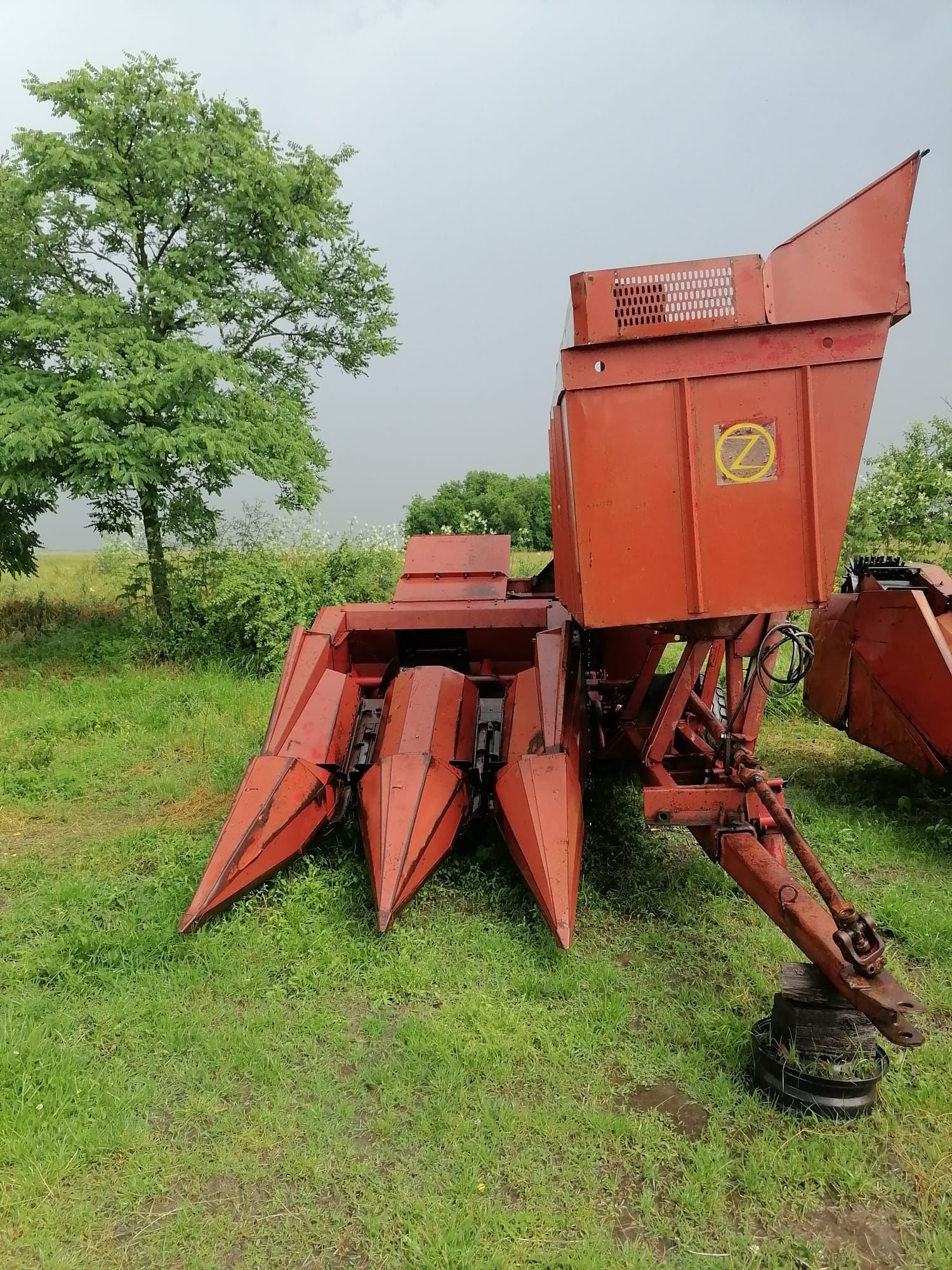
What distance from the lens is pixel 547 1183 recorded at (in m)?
2.77

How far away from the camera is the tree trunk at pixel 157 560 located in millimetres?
11500

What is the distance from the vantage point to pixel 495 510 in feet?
66.4

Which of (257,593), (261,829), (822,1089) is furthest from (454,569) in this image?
(257,593)

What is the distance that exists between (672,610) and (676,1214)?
2.12 m

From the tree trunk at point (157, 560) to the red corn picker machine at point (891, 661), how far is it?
8450mm

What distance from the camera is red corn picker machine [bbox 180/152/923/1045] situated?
3.45m

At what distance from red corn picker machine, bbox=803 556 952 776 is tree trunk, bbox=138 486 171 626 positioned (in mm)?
8450

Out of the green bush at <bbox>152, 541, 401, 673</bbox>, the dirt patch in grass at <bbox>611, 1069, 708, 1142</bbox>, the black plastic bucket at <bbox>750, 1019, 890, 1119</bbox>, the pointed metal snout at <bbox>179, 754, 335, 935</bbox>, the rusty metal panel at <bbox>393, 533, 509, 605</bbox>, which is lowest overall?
the dirt patch in grass at <bbox>611, 1069, 708, 1142</bbox>

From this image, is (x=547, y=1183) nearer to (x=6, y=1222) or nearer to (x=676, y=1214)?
(x=676, y=1214)

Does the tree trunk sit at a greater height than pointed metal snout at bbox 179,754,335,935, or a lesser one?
greater

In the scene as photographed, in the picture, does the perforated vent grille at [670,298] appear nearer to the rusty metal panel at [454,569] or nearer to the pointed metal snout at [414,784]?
the pointed metal snout at [414,784]

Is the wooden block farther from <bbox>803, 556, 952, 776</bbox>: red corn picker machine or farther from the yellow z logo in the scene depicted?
<bbox>803, 556, 952, 776</bbox>: red corn picker machine

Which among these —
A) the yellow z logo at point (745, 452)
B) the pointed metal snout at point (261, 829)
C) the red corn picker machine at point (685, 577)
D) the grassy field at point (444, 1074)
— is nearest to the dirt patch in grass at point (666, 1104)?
the grassy field at point (444, 1074)

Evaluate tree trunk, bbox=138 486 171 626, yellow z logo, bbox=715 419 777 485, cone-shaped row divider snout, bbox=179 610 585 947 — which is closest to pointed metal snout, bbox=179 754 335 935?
cone-shaped row divider snout, bbox=179 610 585 947
